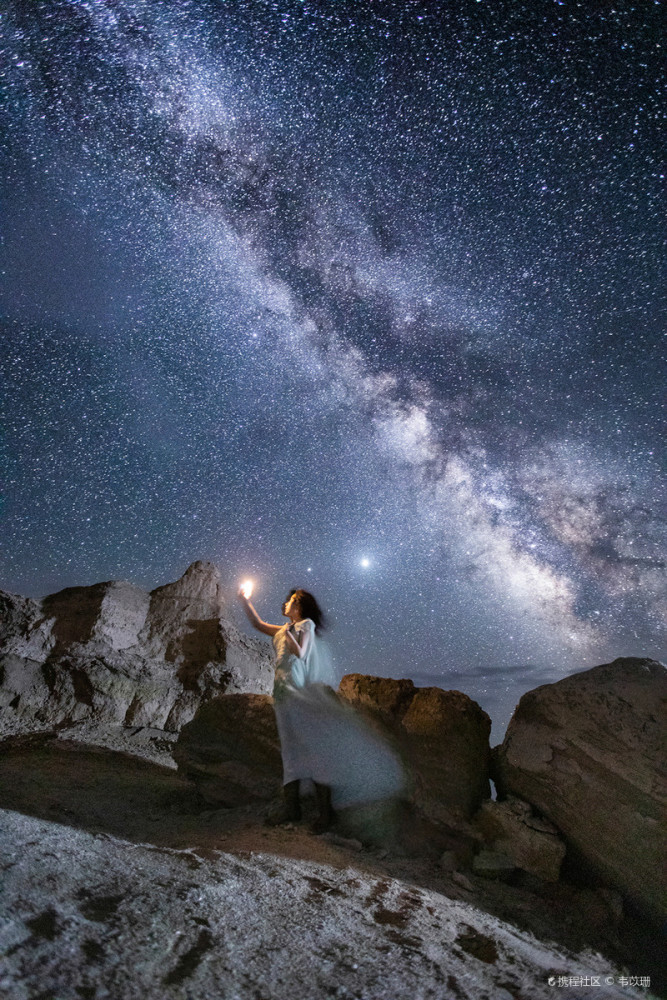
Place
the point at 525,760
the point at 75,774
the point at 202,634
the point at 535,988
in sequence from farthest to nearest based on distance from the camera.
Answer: the point at 202,634 < the point at 75,774 < the point at 525,760 < the point at 535,988

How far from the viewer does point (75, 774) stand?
17.7 feet

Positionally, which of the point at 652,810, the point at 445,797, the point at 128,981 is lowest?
the point at 128,981

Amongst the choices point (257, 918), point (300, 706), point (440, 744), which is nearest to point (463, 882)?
point (440, 744)

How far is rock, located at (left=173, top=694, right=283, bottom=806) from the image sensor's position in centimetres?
509

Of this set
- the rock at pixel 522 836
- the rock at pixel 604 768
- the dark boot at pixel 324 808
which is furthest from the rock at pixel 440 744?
the dark boot at pixel 324 808

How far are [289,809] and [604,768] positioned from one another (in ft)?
9.16

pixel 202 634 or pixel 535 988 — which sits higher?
pixel 202 634

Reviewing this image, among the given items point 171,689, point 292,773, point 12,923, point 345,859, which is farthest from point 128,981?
point 171,689

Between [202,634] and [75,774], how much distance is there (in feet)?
14.1

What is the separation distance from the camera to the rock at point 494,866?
3932 millimetres

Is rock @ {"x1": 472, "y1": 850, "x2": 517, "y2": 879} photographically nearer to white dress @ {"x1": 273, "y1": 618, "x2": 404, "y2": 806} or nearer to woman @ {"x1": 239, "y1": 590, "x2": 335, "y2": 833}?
white dress @ {"x1": 273, "y1": 618, "x2": 404, "y2": 806}

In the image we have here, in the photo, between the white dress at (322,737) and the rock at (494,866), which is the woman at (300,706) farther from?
the rock at (494,866)

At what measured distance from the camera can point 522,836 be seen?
4105mm

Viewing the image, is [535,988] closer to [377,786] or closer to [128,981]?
[128,981]
